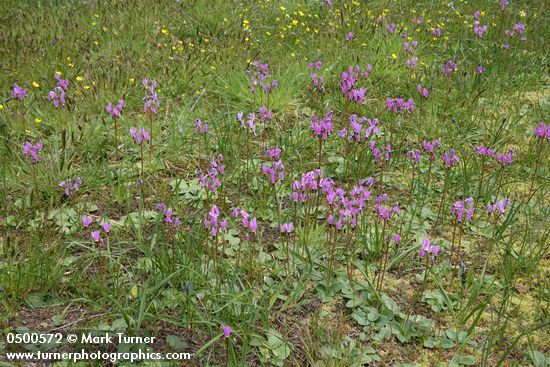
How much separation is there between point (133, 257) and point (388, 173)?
194 cm

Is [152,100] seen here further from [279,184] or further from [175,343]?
[175,343]

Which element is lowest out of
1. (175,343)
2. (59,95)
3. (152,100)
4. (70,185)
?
(175,343)

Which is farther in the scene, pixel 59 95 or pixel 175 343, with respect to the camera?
pixel 59 95

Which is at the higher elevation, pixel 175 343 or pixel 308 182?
pixel 308 182

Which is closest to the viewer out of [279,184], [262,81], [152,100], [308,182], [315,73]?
[308,182]

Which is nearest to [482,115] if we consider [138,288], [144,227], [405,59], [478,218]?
[405,59]

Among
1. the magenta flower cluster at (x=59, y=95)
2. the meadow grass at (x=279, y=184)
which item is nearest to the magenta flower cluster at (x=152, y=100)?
the meadow grass at (x=279, y=184)

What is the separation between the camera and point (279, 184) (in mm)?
3971

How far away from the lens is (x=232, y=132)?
4.50 m

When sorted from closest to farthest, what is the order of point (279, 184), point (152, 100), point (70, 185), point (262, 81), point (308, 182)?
point (308, 182), point (70, 185), point (279, 184), point (152, 100), point (262, 81)

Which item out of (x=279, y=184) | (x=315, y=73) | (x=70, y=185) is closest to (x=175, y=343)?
(x=70, y=185)

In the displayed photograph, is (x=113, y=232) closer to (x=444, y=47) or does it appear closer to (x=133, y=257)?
(x=133, y=257)

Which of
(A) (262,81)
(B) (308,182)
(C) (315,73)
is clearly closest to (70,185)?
(B) (308,182)

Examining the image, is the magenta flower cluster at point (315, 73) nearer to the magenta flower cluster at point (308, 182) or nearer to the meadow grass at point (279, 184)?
the meadow grass at point (279, 184)
